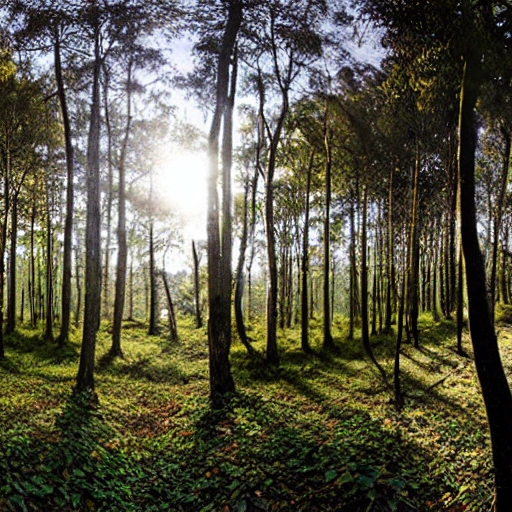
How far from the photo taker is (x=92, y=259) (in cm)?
988

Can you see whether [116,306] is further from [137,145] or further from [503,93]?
[503,93]

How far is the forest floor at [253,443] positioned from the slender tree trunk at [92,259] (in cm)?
68

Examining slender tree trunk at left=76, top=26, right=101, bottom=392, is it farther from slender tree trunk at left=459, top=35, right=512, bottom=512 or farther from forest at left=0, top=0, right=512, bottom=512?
slender tree trunk at left=459, top=35, right=512, bottom=512

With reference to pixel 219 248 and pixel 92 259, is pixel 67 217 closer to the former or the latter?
pixel 92 259

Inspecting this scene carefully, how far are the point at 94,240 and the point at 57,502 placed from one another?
6.50 metres

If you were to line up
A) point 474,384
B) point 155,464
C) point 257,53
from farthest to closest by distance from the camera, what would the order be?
1. point 257,53
2. point 474,384
3. point 155,464

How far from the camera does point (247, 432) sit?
7.65 metres

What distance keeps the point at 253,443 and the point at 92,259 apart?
6062mm

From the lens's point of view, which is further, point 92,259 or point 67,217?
point 67,217

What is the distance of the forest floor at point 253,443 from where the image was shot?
518 cm

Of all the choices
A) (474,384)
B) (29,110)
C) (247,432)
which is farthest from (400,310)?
(29,110)

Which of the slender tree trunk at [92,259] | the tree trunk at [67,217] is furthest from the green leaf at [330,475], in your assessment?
the tree trunk at [67,217]

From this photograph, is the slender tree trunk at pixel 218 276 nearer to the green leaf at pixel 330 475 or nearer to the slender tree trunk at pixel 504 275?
the green leaf at pixel 330 475

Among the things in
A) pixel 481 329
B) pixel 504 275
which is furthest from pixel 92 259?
pixel 504 275
